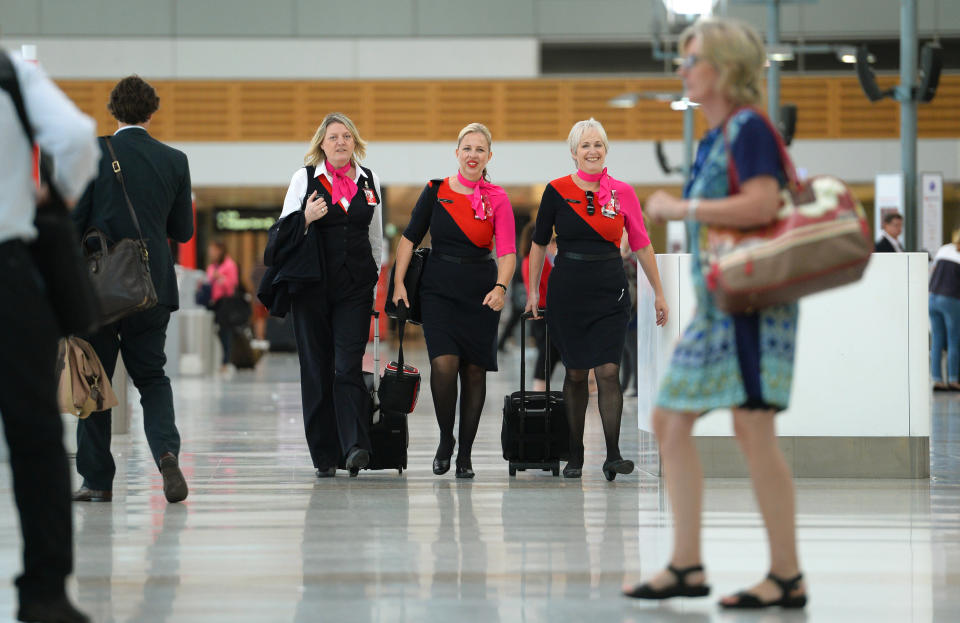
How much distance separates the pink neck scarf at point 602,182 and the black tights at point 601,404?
815 millimetres

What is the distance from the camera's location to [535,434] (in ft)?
23.5

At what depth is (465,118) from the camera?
2725 centimetres

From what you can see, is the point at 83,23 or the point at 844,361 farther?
the point at 83,23

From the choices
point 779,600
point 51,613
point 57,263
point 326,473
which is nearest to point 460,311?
point 326,473

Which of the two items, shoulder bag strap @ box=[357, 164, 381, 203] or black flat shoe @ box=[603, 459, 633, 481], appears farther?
shoulder bag strap @ box=[357, 164, 381, 203]

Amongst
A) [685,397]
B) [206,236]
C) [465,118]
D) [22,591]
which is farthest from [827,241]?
[206,236]

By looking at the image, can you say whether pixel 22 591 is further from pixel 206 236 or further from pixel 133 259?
pixel 206 236

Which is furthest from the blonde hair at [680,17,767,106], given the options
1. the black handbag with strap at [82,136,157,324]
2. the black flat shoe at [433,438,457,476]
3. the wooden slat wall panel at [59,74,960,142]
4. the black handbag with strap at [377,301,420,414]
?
the wooden slat wall panel at [59,74,960,142]

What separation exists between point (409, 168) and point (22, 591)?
2413 cm

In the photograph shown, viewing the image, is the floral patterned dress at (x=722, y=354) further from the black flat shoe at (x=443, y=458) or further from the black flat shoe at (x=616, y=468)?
the black flat shoe at (x=443, y=458)

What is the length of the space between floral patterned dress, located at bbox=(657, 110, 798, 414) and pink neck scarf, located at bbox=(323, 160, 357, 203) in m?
3.30

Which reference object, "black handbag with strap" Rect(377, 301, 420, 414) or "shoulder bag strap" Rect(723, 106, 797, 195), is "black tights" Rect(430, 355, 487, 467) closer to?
"black handbag with strap" Rect(377, 301, 420, 414)

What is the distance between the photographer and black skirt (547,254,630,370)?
6.89 meters

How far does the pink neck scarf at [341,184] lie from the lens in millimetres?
6867
